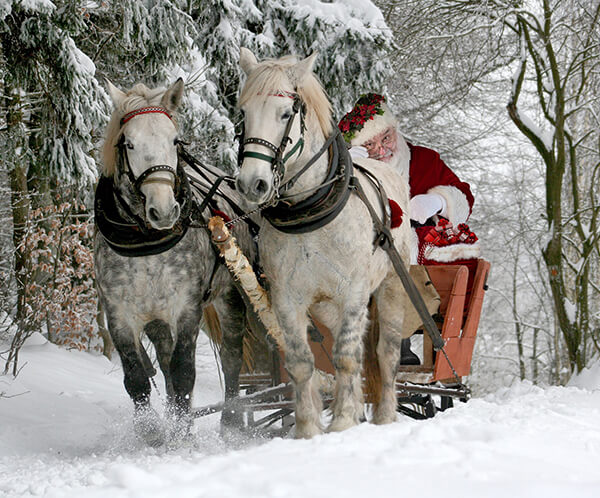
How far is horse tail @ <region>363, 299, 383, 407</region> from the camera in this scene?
14.6 ft

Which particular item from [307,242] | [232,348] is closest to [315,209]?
[307,242]

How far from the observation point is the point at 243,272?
3.93 meters

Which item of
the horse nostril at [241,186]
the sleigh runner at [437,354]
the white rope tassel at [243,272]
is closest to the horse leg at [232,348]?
the sleigh runner at [437,354]

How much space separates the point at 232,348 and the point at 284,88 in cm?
230

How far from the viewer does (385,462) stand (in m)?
2.57

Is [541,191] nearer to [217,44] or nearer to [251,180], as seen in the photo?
[217,44]

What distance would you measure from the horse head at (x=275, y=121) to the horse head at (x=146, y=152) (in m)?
0.48

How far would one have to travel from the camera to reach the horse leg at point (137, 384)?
12.9 feet

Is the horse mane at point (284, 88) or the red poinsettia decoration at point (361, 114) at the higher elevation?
the red poinsettia decoration at point (361, 114)

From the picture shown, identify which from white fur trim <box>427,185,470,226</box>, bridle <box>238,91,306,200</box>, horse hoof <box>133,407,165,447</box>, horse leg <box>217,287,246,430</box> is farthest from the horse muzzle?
white fur trim <box>427,185,470,226</box>

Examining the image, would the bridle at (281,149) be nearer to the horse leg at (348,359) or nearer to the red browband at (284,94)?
the red browband at (284,94)

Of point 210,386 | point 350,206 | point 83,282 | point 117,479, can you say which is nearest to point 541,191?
point 210,386

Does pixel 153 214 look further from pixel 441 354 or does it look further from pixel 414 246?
pixel 414 246

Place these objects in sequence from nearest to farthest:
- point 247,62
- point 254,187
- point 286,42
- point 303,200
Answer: point 254,187 → point 303,200 → point 247,62 → point 286,42
